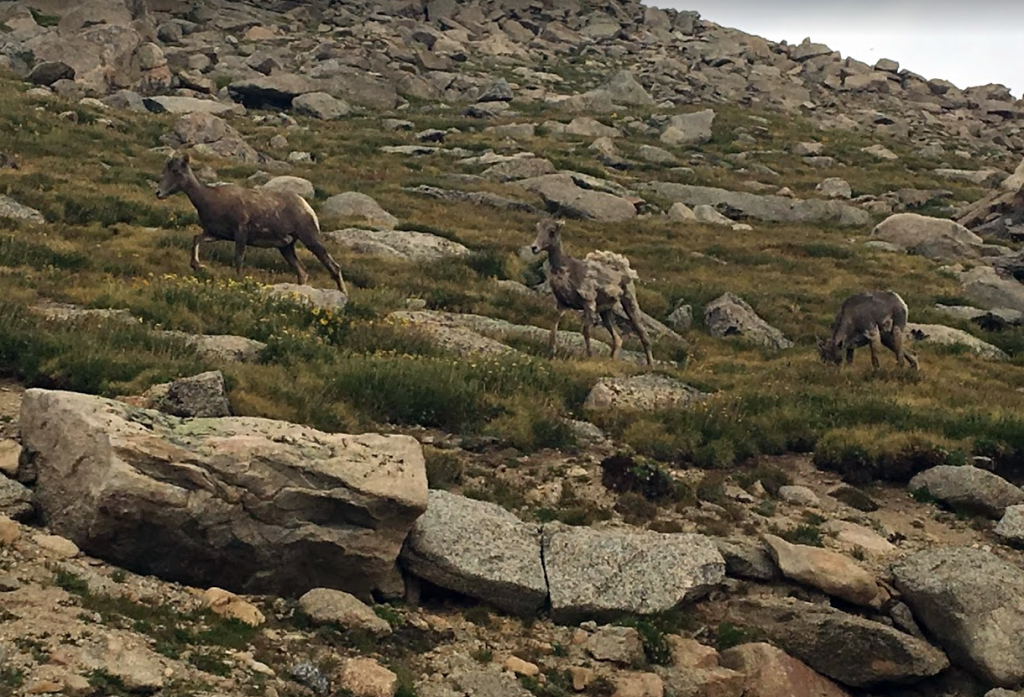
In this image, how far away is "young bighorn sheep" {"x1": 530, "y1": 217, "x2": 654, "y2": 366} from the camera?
21.0 meters

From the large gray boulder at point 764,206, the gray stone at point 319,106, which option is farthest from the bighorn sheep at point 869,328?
the gray stone at point 319,106

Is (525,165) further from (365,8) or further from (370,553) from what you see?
(365,8)

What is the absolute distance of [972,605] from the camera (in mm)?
10664

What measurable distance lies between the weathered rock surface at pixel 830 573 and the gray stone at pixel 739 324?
1340 cm

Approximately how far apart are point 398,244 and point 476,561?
64.8ft

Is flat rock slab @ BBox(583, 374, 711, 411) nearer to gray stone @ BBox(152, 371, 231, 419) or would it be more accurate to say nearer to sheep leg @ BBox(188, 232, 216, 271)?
gray stone @ BBox(152, 371, 231, 419)

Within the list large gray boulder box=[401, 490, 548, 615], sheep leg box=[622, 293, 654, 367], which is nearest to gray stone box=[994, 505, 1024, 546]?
large gray boulder box=[401, 490, 548, 615]

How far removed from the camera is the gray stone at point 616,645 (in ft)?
31.7

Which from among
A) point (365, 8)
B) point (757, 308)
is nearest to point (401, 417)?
point (757, 308)

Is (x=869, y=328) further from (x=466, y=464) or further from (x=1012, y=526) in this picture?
(x=466, y=464)

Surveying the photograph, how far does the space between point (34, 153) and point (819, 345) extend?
2363 centimetres

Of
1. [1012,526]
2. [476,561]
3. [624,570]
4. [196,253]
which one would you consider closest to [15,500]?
[476,561]

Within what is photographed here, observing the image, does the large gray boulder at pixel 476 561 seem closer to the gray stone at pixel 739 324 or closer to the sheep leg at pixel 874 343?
the sheep leg at pixel 874 343

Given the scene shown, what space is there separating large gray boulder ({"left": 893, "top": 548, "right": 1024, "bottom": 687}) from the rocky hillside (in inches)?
1.3
